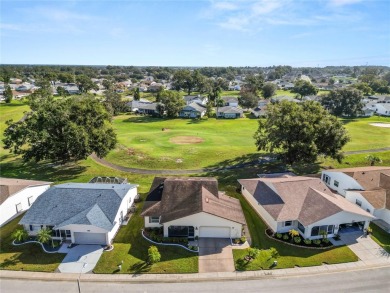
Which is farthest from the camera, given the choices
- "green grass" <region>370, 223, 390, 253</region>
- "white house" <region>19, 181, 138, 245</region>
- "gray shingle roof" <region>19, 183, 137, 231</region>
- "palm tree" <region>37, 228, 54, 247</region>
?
"green grass" <region>370, 223, 390, 253</region>

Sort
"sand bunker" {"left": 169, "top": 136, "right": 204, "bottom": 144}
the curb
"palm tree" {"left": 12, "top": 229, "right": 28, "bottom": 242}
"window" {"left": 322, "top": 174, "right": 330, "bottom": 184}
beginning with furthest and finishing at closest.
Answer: "sand bunker" {"left": 169, "top": 136, "right": 204, "bottom": 144}
"window" {"left": 322, "top": 174, "right": 330, "bottom": 184}
"palm tree" {"left": 12, "top": 229, "right": 28, "bottom": 242}
the curb

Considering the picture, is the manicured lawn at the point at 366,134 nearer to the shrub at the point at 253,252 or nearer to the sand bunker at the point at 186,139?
the sand bunker at the point at 186,139

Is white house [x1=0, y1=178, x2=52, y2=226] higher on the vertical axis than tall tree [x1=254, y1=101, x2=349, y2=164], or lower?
lower

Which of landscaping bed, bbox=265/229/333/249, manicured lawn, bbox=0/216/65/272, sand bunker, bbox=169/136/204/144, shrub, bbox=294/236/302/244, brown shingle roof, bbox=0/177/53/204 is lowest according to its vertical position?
manicured lawn, bbox=0/216/65/272

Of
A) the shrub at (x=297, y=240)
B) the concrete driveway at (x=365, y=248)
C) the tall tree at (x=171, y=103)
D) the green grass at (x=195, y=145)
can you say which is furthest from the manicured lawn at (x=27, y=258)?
the tall tree at (x=171, y=103)

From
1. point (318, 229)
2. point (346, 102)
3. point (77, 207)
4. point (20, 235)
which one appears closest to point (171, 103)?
point (346, 102)

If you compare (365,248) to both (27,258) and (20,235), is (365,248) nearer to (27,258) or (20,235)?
(27,258)

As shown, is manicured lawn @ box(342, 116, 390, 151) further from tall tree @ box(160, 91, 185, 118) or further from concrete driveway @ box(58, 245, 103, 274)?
concrete driveway @ box(58, 245, 103, 274)

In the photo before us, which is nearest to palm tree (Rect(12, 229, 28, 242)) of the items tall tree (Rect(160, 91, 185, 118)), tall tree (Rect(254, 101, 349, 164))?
tall tree (Rect(254, 101, 349, 164))
